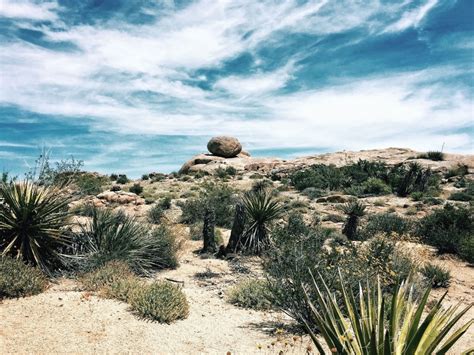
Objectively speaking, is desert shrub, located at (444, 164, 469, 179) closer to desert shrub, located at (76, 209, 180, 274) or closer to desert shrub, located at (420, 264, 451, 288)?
desert shrub, located at (420, 264, 451, 288)

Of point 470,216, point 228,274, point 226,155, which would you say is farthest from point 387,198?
point 226,155

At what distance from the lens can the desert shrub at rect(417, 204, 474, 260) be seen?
1304 centimetres

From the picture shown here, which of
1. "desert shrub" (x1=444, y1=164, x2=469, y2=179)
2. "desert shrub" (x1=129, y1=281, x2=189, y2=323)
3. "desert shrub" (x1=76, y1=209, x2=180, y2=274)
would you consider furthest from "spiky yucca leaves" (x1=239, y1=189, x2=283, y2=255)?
"desert shrub" (x1=444, y1=164, x2=469, y2=179)

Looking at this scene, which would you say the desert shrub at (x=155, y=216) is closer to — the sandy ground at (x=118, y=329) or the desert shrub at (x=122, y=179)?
the sandy ground at (x=118, y=329)

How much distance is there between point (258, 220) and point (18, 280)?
298 inches

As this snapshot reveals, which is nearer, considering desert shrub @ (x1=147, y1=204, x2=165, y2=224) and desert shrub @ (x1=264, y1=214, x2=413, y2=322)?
desert shrub @ (x1=264, y1=214, x2=413, y2=322)

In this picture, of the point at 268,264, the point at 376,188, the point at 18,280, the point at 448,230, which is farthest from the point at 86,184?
the point at 376,188

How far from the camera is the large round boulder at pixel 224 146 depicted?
49.9 metres

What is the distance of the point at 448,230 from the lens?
1398 cm

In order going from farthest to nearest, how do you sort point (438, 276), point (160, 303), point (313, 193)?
point (313, 193)
point (438, 276)
point (160, 303)

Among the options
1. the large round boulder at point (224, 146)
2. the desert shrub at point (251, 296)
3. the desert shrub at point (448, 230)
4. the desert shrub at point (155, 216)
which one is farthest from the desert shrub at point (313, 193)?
the large round boulder at point (224, 146)

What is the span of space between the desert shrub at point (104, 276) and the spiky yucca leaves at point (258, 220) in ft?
15.3

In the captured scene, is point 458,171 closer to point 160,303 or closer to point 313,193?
point 313,193

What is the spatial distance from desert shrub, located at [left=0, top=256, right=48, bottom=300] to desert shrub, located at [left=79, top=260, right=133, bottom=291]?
804 mm
